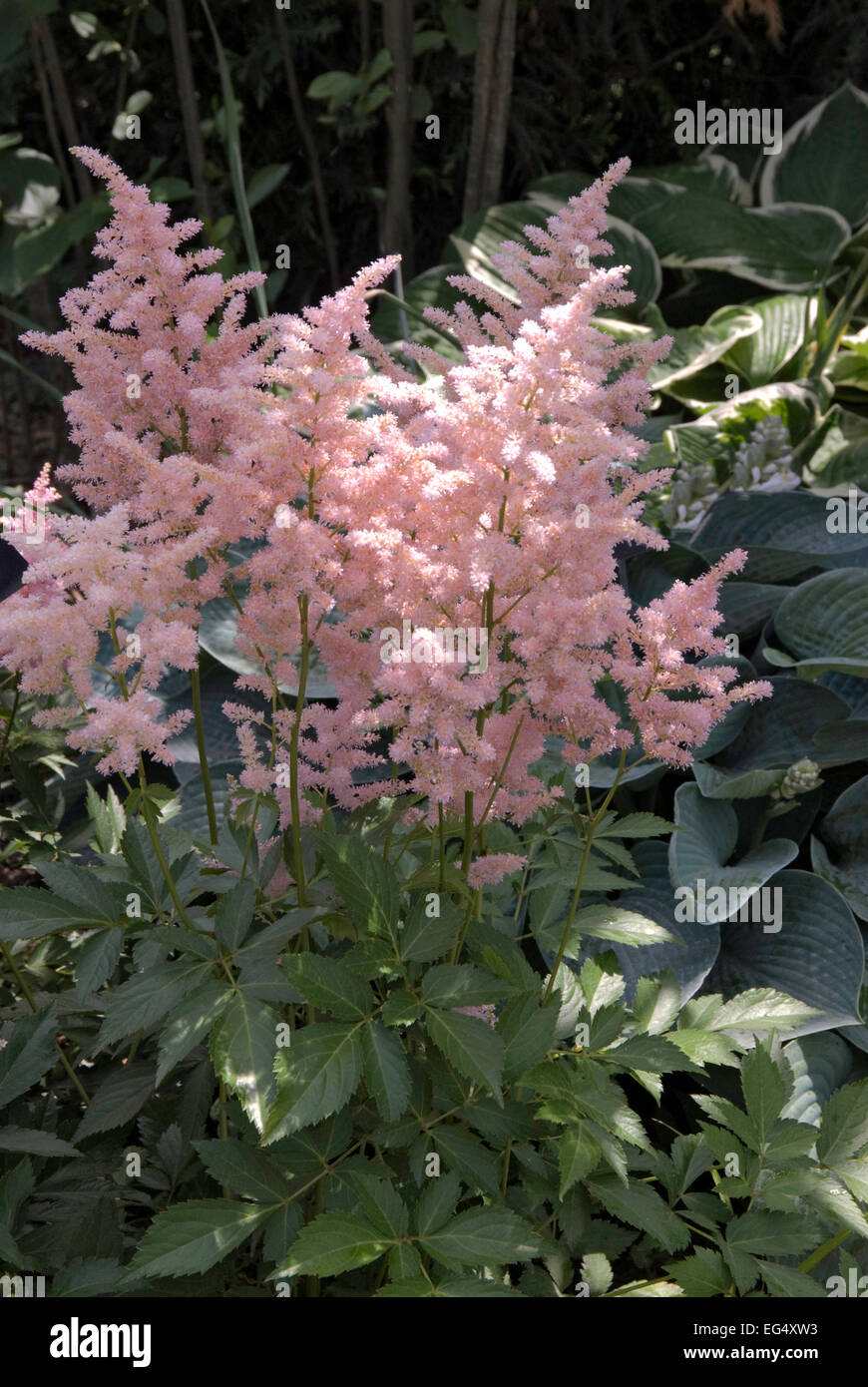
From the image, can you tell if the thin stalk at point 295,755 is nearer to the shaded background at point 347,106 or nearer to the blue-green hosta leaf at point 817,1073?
the blue-green hosta leaf at point 817,1073

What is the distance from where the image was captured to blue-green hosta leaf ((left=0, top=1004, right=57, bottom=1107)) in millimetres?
1032

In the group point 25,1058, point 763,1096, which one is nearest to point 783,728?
point 763,1096

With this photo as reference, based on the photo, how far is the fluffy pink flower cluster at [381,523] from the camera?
84 centimetres

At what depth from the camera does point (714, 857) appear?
1.64m

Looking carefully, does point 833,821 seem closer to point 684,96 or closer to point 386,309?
point 386,309

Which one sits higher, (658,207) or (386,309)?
(658,207)

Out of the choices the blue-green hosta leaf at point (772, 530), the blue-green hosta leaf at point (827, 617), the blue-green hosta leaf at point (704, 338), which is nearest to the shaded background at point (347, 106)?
the blue-green hosta leaf at point (704, 338)

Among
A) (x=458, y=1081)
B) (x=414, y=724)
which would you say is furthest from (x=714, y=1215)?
(x=414, y=724)

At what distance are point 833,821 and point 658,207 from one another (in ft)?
6.75

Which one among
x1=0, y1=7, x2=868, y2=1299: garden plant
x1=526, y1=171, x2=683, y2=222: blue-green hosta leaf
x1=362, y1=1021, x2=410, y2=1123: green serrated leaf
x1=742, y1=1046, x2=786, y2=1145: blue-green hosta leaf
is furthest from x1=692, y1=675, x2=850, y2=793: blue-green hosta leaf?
x1=526, y1=171, x2=683, y2=222: blue-green hosta leaf

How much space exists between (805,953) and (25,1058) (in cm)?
104

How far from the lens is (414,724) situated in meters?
0.84

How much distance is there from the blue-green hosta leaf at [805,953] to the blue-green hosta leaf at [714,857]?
0.06 m
